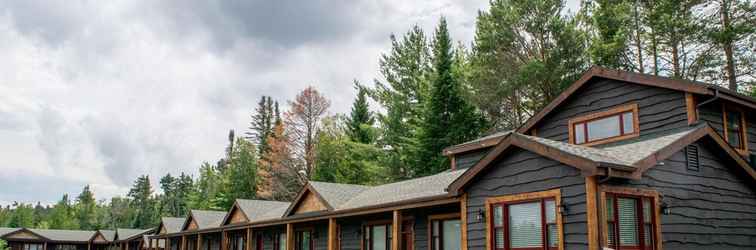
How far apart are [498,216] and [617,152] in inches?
102

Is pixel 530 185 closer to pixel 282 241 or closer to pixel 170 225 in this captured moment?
pixel 282 241

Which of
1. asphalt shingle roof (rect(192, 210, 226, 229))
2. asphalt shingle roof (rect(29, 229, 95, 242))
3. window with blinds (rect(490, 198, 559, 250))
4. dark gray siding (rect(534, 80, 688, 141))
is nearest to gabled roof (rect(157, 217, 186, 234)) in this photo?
asphalt shingle roof (rect(192, 210, 226, 229))

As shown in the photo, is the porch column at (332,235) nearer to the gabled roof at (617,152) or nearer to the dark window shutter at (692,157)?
the gabled roof at (617,152)

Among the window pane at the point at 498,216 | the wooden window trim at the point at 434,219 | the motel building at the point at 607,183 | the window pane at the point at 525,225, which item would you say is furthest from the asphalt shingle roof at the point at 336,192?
the window pane at the point at 525,225

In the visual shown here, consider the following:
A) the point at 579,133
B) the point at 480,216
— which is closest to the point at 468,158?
the point at 579,133

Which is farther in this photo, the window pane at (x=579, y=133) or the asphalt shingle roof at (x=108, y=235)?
the asphalt shingle roof at (x=108, y=235)

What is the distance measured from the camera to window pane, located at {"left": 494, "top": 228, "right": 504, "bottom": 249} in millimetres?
12875

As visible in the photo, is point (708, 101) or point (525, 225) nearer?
point (525, 225)

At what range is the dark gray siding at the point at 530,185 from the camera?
11336mm

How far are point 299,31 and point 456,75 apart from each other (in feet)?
56.8

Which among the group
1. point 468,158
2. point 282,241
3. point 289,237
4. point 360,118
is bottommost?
point 282,241

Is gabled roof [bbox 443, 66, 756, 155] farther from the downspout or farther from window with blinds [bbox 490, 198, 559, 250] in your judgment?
window with blinds [bbox 490, 198, 559, 250]

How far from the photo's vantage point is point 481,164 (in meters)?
13.5

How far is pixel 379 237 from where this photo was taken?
20.1 meters
